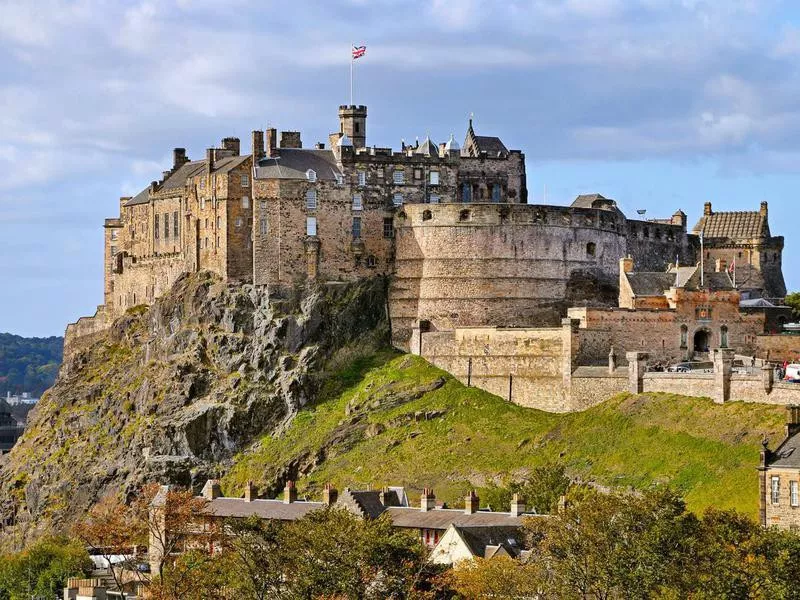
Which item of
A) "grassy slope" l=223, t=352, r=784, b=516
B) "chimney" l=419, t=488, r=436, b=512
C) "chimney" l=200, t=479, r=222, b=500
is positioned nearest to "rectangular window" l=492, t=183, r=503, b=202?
"grassy slope" l=223, t=352, r=784, b=516

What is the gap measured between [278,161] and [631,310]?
29.7 meters

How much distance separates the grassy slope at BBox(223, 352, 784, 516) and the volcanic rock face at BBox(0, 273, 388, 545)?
254 cm

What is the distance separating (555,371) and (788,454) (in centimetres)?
3265

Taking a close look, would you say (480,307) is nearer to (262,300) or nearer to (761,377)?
(262,300)

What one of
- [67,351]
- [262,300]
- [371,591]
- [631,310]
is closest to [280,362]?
[262,300]

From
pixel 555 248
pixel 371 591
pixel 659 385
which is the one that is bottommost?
pixel 371 591

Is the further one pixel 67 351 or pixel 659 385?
pixel 67 351

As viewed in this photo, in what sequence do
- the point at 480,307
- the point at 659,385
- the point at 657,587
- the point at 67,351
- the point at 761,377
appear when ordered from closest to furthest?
the point at 657,587
the point at 761,377
the point at 659,385
the point at 480,307
the point at 67,351

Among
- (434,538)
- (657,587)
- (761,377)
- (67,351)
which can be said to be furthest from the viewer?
(67,351)

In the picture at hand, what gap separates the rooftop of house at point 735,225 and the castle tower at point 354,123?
29.6 meters

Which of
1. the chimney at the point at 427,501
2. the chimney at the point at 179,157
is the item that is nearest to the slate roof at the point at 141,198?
the chimney at the point at 179,157

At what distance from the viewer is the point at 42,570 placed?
122m

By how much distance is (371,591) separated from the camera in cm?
9125

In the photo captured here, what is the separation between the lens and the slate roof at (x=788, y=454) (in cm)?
10350
